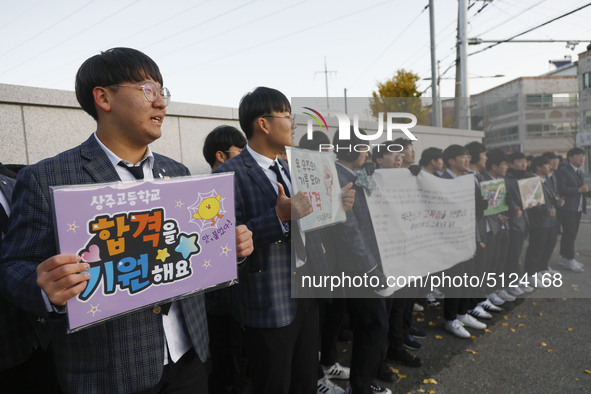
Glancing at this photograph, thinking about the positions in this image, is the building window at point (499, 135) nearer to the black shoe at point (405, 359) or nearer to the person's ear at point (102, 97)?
the black shoe at point (405, 359)

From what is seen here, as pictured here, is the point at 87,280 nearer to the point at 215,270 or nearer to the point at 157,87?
the point at 215,270

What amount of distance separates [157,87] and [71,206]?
1.96 feet

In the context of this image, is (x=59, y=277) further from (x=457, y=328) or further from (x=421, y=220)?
(x=457, y=328)

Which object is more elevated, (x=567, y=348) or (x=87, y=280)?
(x=87, y=280)

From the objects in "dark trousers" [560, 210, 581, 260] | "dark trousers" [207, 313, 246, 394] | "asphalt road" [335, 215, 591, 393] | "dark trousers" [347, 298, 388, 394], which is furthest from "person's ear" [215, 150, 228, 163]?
"dark trousers" [560, 210, 581, 260]

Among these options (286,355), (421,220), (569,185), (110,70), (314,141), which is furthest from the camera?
(569,185)

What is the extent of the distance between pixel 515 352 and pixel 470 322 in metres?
0.60

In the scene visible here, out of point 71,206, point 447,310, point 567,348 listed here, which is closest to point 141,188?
point 71,206

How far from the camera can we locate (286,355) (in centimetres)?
192

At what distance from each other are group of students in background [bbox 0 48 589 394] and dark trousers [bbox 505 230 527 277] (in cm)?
132

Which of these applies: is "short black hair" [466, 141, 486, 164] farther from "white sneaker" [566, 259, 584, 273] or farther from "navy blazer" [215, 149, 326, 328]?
"white sneaker" [566, 259, 584, 273]

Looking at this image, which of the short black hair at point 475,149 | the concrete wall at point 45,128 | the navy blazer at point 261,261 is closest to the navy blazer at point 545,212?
the short black hair at point 475,149

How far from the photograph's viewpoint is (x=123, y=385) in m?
1.28

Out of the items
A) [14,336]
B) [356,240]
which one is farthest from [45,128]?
[356,240]
